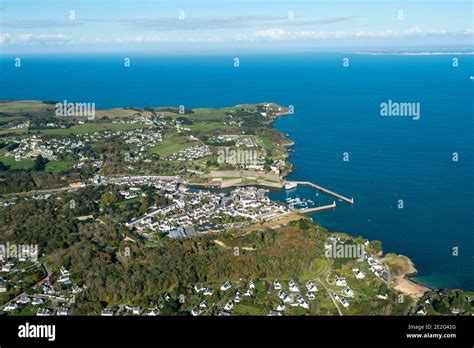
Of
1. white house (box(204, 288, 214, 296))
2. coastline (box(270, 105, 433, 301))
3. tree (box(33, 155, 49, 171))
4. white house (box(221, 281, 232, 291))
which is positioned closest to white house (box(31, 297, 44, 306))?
white house (box(204, 288, 214, 296))

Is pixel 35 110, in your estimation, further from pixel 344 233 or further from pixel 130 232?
pixel 344 233

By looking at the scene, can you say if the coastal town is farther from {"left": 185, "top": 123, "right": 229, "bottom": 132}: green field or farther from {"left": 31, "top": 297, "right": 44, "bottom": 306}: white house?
{"left": 185, "top": 123, "right": 229, "bottom": 132}: green field

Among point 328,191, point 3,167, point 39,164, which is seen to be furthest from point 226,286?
point 3,167

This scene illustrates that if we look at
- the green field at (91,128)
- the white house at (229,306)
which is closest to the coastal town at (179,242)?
the white house at (229,306)

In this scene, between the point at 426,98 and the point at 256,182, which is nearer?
the point at 256,182

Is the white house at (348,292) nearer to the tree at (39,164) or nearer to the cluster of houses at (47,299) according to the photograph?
the cluster of houses at (47,299)

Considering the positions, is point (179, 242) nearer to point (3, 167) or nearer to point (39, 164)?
point (39, 164)
